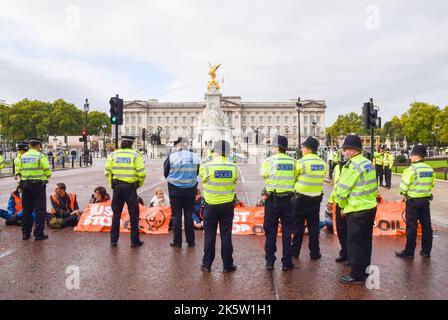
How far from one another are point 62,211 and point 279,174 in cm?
542

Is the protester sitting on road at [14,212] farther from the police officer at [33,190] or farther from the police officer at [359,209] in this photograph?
the police officer at [359,209]

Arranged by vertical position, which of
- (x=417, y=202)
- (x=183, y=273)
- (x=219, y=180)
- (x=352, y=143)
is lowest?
(x=183, y=273)

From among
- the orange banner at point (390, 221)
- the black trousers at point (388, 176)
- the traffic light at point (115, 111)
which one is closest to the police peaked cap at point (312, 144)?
the orange banner at point (390, 221)

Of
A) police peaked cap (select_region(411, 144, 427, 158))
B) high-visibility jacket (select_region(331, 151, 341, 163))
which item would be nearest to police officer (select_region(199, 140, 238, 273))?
police peaked cap (select_region(411, 144, 427, 158))

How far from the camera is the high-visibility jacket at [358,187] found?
5258 millimetres

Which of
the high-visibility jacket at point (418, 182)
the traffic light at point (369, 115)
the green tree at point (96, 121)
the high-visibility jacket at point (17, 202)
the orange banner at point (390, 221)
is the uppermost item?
the green tree at point (96, 121)

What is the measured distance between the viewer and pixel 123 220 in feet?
28.0

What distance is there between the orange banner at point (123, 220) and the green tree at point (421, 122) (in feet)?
259

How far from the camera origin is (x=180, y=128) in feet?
453

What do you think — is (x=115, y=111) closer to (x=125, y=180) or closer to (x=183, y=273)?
(x=125, y=180)

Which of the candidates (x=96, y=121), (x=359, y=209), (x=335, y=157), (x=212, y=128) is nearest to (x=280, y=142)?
(x=359, y=209)

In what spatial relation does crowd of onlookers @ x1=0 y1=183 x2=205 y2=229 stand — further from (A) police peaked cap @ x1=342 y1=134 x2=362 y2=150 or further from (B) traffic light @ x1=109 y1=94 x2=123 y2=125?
(A) police peaked cap @ x1=342 y1=134 x2=362 y2=150
